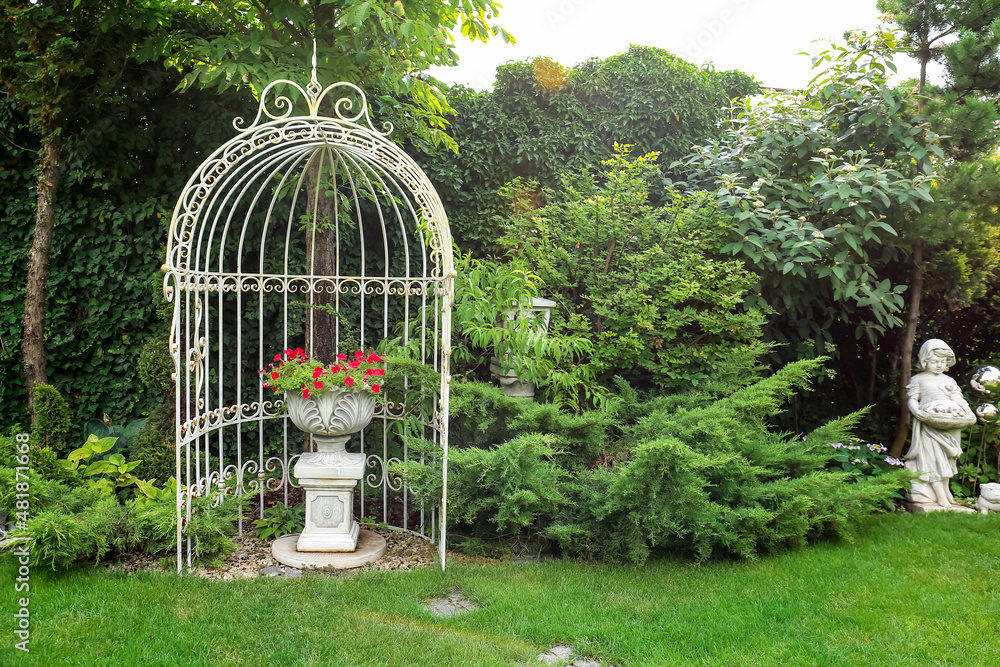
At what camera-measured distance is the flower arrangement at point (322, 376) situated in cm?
350

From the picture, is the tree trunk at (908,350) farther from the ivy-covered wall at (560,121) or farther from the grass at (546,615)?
the ivy-covered wall at (560,121)

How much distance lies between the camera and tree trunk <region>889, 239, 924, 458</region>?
4.84 metres

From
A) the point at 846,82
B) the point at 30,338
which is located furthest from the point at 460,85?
the point at 30,338

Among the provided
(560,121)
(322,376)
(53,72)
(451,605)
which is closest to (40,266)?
(53,72)

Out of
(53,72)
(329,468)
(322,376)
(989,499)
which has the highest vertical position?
(53,72)

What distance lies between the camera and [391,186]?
17.4 ft

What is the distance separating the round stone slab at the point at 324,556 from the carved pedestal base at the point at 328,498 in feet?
0.13

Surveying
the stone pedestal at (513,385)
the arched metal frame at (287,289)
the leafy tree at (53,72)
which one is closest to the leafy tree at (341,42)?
the arched metal frame at (287,289)

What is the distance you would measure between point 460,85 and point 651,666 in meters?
5.14

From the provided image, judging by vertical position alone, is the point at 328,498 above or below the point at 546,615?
above

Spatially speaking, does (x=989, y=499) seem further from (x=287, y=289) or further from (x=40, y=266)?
(x=40, y=266)

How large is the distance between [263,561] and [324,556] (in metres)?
0.35

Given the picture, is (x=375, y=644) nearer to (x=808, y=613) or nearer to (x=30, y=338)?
(x=808, y=613)

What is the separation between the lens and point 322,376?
11.4ft
